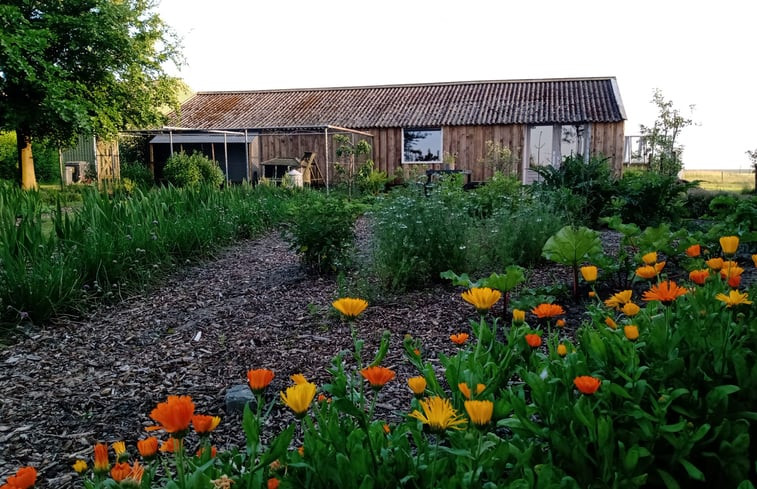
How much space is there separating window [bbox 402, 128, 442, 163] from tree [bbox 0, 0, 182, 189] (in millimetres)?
6997

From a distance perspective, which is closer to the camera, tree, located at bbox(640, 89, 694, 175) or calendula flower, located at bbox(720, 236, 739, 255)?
calendula flower, located at bbox(720, 236, 739, 255)

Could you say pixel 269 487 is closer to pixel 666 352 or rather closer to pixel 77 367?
pixel 666 352

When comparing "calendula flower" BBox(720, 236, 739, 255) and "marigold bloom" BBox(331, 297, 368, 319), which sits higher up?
"calendula flower" BBox(720, 236, 739, 255)

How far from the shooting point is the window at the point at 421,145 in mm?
17672

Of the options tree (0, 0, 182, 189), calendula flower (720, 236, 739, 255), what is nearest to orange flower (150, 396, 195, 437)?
calendula flower (720, 236, 739, 255)

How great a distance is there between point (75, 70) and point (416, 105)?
31.6ft

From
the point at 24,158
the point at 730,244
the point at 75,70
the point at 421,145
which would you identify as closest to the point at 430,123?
the point at 421,145

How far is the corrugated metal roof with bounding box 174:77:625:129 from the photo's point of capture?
16969 millimetres

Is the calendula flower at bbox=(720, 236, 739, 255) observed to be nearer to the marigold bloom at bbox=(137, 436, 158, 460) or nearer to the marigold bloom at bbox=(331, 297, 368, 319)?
the marigold bloom at bbox=(331, 297, 368, 319)

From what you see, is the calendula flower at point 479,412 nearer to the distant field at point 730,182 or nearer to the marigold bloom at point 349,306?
the marigold bloom at point 349,306

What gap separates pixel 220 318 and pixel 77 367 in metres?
0.87

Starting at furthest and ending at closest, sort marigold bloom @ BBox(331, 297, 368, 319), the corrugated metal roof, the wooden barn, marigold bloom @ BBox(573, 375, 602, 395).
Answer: the corrugated metal roof < the wooden barn < marigold bloom @ BBox(331, 297, 368, 319) < marigold bloom @ BBox(573, 375, 602, 395)

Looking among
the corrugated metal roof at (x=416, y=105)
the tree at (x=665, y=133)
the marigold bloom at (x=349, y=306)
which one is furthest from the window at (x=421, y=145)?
the marigold bloom at (x=349, y=306)

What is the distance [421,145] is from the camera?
17.8 meters
